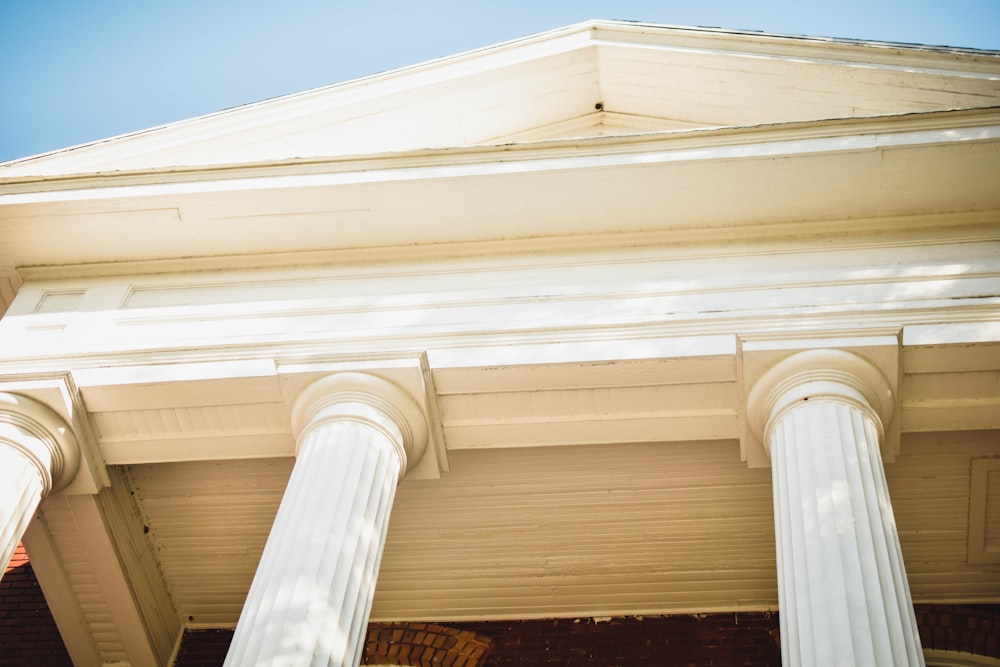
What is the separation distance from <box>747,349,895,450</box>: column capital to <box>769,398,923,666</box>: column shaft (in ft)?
0.22

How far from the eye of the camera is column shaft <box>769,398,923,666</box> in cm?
366

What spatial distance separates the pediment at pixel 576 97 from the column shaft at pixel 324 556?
8.03 feet

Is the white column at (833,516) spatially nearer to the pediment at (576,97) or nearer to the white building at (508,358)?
the white building at (508,358)

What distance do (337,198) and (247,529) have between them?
2891 mm

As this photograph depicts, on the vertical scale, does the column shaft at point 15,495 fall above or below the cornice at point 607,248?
below

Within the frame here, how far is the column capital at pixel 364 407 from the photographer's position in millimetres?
5156

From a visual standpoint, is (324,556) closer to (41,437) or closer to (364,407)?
(364,407)

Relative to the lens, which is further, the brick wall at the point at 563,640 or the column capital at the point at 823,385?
the brick wall at the point at 563,640

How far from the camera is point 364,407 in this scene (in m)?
5.18

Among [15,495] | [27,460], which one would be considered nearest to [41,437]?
[27,460]

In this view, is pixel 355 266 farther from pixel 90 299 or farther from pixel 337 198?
pixel 90 299

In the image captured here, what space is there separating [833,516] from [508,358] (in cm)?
222

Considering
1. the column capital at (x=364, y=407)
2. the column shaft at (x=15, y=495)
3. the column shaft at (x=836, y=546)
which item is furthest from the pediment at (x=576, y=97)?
the column shaft at (x=836, y=546)

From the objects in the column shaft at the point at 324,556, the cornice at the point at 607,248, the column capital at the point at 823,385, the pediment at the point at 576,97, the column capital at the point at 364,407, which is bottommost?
the column shaft at the point at 324,556
